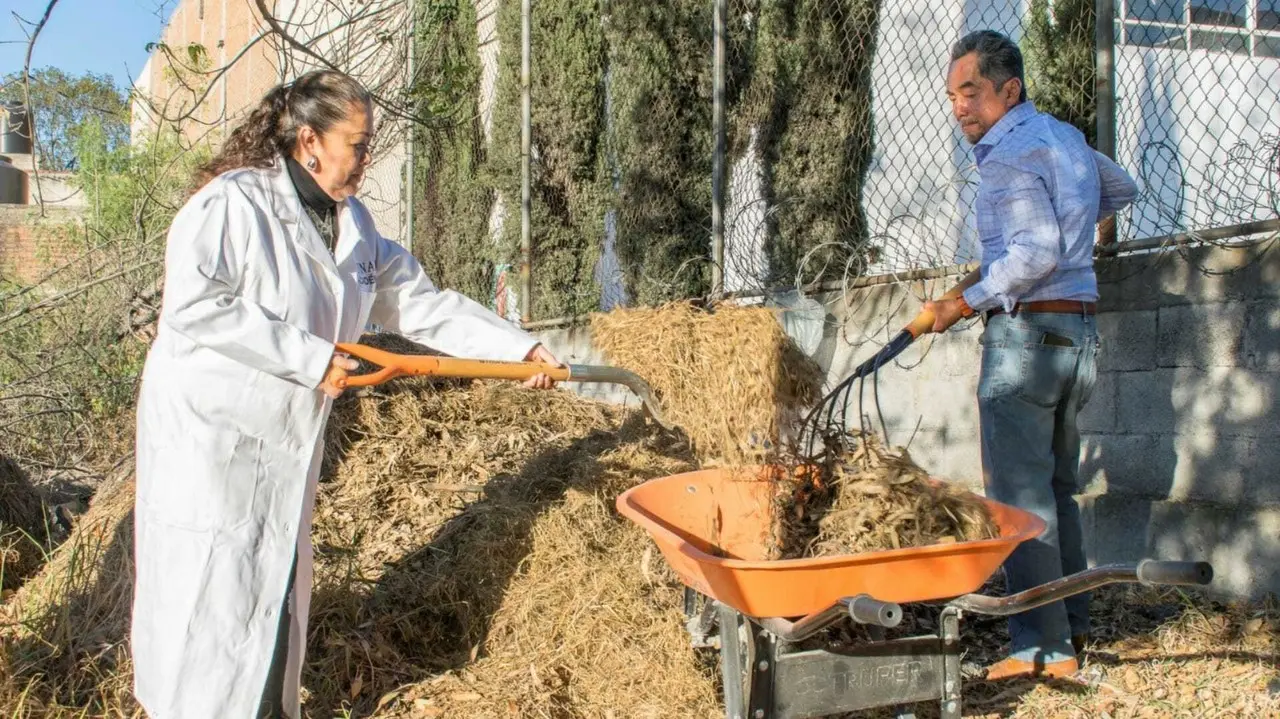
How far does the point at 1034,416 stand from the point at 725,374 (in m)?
1.06

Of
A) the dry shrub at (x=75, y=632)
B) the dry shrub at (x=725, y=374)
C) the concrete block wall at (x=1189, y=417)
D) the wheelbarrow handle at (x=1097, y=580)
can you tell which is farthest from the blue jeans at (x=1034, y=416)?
the dry shrub at (x=75, y=632)

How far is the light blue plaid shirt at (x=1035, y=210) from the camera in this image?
10.4ft

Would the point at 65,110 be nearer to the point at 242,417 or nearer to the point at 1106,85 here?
the point at 242,417

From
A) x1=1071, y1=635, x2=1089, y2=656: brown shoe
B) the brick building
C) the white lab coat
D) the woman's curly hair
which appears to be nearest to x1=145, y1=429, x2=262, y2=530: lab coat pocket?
the white lab coat

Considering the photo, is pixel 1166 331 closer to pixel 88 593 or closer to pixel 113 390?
pixel 88 593

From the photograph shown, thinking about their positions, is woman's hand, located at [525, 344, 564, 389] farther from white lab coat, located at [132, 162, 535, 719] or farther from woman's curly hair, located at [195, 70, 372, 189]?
woman's curly hair, located at [195, 70, 372, 189]

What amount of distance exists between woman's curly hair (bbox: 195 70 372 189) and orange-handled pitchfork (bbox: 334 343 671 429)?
67cm

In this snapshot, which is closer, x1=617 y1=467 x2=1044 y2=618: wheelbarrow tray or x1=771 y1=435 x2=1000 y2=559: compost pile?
x1=617 y1=467 x2=1044 y2=618: wheelbarrow tray

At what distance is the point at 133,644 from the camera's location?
9.50 feet

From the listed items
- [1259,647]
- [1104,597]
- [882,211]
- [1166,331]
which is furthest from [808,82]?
[1259,647]

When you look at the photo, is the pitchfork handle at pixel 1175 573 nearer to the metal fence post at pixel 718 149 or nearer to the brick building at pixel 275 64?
the brick building at pixel 275 64

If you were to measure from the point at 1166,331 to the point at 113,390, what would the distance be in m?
6.48

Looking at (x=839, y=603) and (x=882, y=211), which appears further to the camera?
(x=882, y=211)

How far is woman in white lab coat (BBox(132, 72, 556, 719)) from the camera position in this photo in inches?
109
